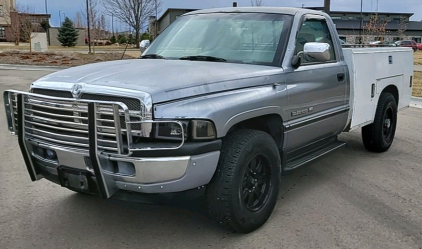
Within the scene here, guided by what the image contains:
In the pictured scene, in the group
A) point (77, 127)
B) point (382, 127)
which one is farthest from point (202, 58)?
point (382, 127)

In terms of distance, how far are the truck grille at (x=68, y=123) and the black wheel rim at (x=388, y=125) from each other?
15.1ft

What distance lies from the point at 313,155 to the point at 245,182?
1.31 meters

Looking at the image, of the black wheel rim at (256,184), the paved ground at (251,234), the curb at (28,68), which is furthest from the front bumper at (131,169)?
the curb at (28,68)

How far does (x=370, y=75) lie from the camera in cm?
575

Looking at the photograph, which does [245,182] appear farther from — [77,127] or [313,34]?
[313,34]

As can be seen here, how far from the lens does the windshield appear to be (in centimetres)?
442

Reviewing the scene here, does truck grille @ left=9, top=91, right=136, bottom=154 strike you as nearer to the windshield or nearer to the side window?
the windshield

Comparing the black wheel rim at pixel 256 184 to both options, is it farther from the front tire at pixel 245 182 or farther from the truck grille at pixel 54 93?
the truck grille at pixel 54 93

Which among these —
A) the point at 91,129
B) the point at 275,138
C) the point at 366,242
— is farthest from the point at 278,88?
the point at 91,129

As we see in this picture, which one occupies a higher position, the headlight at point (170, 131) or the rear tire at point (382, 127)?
the headlight at point (170, 131)

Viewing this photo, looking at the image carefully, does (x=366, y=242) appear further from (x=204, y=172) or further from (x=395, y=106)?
(x=395, y=106)

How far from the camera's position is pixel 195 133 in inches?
128

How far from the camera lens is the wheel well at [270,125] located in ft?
13.2

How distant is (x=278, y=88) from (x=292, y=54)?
1.60 ft
